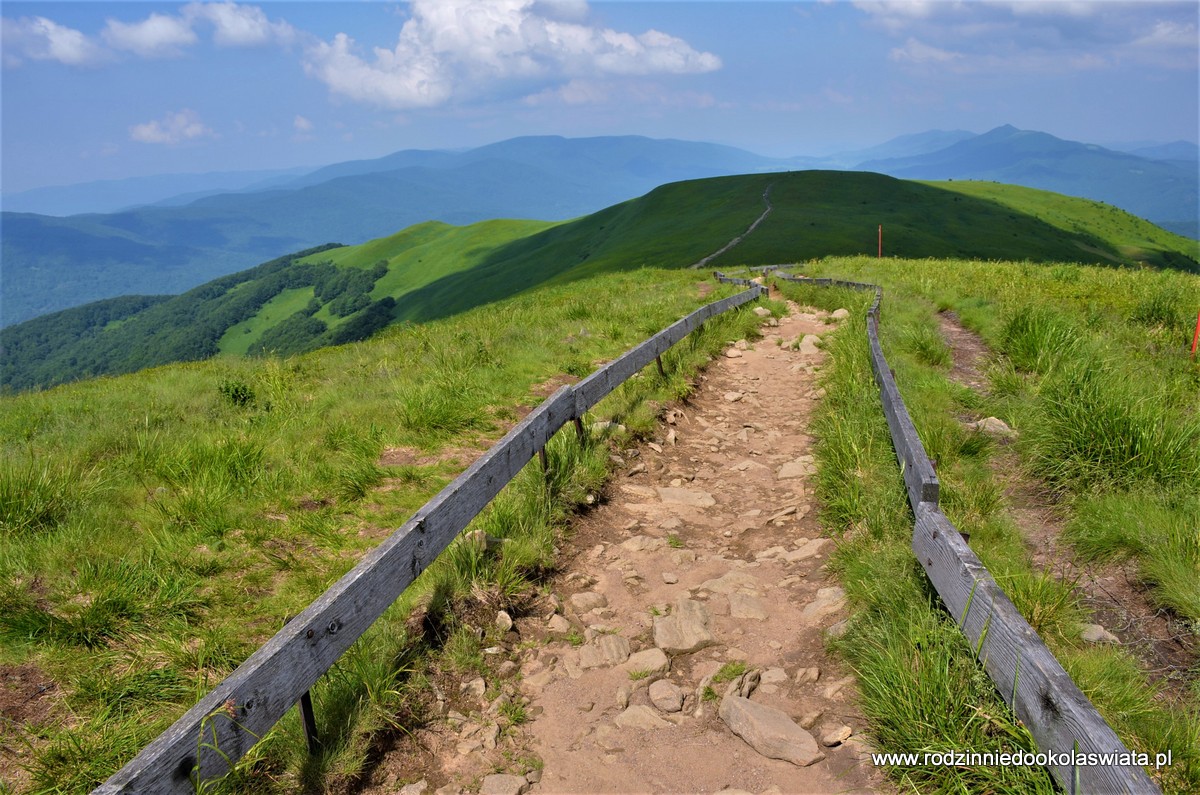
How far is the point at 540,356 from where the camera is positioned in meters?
12.4

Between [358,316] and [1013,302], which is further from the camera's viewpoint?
[358,316]

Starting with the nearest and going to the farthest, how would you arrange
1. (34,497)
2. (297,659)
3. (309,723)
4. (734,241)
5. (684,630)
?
1. (297,659)
2. (309,723)
3. (684,630)
4. (34,497)
5. (734,241)

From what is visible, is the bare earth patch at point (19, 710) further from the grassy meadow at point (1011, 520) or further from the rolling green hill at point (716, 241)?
the rolling green hill at point (716, 241)

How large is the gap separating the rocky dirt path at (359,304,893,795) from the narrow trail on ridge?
1565 mm

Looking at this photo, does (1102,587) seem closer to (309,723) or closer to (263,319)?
(309,723)

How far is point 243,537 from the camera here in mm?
5949

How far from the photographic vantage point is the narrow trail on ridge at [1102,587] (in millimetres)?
3846

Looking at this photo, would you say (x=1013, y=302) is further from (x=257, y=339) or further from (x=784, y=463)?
(x=257, y=339)

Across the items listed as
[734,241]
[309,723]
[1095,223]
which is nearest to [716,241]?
[734,241]

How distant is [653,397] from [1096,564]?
6277 mm

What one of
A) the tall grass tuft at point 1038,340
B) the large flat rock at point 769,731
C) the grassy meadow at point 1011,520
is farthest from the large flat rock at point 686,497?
the tall grass tuft at point 1038,340

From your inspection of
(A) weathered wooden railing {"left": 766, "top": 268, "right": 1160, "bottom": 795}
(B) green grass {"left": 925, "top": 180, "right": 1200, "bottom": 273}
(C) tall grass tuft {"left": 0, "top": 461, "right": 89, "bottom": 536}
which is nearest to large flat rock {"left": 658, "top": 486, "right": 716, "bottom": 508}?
(A) weathered wooden railing {"left": 766, "top": 268, "right": 1160, "bottom": 795}

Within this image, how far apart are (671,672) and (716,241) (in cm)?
6069

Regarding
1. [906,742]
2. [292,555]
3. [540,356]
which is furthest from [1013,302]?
[292,555]
